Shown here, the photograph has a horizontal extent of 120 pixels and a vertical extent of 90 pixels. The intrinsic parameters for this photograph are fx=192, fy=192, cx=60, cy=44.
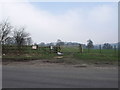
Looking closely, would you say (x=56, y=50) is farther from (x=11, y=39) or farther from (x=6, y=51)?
(x=11, y=39)

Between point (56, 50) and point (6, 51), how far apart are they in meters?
8.43

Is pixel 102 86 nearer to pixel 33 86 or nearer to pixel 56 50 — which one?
pixel 33 86

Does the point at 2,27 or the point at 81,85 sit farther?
the point at 2,27

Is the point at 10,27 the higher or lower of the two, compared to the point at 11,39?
higher

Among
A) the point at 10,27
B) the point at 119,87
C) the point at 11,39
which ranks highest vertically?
the point at 10,27

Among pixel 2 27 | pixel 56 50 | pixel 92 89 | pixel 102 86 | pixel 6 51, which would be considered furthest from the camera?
pixel 2 27

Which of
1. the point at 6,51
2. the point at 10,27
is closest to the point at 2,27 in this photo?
the point at 10,27

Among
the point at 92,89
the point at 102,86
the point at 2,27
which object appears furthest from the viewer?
the point at 2,27

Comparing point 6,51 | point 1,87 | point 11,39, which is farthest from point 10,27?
point 1,87

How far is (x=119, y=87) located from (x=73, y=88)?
6.34 feet

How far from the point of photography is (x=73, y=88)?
7594 mm

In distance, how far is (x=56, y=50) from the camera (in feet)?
110

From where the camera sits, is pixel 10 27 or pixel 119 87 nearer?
pixel 119 87

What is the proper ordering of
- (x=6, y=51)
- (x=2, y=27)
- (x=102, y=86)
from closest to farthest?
(x=102, y=86)
(x=6, y=51)
(x=2, y=27)
